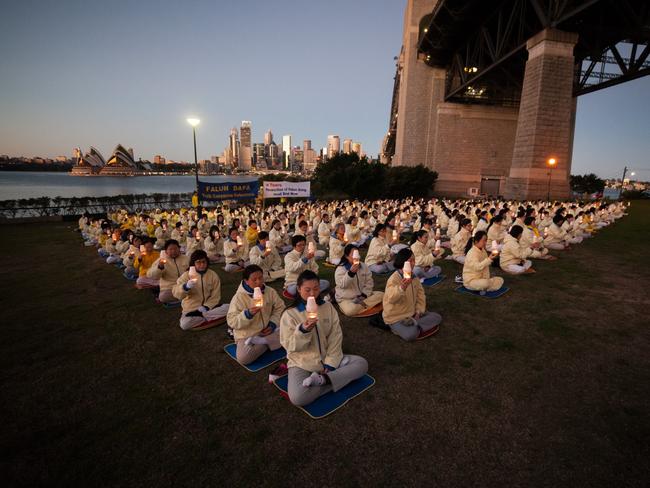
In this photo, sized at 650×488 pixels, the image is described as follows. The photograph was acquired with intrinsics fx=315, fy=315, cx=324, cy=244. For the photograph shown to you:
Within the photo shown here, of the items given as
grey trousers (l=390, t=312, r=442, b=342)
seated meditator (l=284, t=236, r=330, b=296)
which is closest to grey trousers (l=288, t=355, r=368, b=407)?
grey trousers (l=390, t=312, r=442, b=342)

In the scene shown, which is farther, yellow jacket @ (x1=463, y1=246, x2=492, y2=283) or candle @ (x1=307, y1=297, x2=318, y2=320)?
yellow jacket @ (x1=463, y1=246, x2=492, y2=283)

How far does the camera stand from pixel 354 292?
639 centimetres

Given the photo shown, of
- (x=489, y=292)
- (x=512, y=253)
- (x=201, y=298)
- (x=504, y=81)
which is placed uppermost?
(x=504, y=81)

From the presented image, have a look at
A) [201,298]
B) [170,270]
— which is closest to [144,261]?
[170,270]

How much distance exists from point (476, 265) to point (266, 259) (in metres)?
5.34

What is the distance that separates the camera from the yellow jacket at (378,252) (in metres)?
8.82

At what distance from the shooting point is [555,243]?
1200 cm

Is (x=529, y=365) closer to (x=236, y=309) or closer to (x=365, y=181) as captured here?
(x=236, y=309)

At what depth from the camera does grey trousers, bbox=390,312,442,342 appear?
206 inches

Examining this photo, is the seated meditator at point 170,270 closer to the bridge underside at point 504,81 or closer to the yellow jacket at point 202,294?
the yellow jacket at point 202,294

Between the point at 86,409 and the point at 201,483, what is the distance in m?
2.03

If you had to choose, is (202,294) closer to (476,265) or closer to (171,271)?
(171,271)

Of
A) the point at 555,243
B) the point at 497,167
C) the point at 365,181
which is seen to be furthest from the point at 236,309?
the point at 497,167

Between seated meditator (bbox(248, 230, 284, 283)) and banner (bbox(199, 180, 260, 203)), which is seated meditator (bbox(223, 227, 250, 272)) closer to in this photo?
seated meditator (bbox(248, 230, 284, 283))
